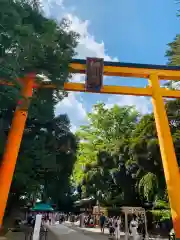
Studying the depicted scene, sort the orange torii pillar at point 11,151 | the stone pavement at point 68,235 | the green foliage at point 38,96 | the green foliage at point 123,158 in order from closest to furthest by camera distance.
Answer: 1. the green foliage at point 38,96
2. the orange torii pillar at point 11,151
3. the stone pavement at point 68,235
4. the green foliage at point 123,158

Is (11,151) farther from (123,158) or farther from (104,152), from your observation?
(104,152)

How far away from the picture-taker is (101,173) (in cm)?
2486

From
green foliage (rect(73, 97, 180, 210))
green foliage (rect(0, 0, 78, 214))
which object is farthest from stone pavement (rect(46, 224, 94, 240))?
green foliage (rect(73, 97, 180, 210))

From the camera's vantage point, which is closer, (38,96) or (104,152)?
(38,96)

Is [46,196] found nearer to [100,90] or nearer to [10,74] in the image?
[100,90]

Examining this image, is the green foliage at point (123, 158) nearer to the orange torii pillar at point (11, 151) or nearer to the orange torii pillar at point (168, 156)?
the orange torii pillar at point (168, 156)

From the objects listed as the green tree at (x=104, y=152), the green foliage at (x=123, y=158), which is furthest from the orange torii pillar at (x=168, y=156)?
the green tree at (x=104, y=152)

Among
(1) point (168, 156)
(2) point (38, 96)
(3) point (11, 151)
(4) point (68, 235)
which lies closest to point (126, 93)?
(1) point (168, 156)

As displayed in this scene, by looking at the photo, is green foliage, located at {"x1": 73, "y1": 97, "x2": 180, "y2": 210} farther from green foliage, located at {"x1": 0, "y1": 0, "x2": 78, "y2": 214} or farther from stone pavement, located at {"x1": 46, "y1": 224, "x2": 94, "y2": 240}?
stone pavement, located at {"x1": 46, "y1": 224, "x2": 94, "y2": 240}

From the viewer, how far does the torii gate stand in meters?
10.4

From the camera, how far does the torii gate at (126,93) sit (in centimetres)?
1045

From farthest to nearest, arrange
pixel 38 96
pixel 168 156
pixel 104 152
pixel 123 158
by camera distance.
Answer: pixel 104 152 → pixel 123 158 → pixel 168 156 → pixel 38 96

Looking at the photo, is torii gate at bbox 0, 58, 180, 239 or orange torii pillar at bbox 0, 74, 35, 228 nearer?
orange torii pillar at bbox 0, 74, 35, 228

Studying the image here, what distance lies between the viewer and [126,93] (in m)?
13.1
